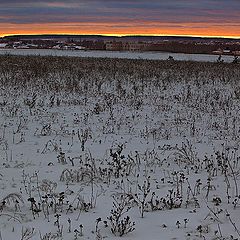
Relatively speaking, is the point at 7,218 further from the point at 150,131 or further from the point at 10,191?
the point at 150,131

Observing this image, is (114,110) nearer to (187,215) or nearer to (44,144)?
(44,144)

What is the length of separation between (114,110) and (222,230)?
8084 mm

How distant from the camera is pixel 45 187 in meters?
5.94

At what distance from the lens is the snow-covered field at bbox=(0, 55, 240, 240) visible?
192 inches

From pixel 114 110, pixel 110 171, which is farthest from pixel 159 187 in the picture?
pixel 114 110

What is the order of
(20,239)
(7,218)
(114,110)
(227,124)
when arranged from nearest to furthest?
(20,239) < (7,218) < (227,124) < (114,110)

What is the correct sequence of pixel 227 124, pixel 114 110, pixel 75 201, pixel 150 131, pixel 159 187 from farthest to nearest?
1. pixel 114 110
2. pixel 227 124
3. pixel 150 131
4. pixel 159 187
5. pixel 75 201

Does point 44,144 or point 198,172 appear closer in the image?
point 198,172

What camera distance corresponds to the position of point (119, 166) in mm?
6730

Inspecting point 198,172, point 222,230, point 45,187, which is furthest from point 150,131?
point 222,230

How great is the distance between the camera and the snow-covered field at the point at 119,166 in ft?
16.0

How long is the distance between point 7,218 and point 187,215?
7.38 ft

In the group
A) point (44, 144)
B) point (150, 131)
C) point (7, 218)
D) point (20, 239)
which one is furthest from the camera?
point (150, 131)

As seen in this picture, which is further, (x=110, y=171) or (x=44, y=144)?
(x=44, y=144)
